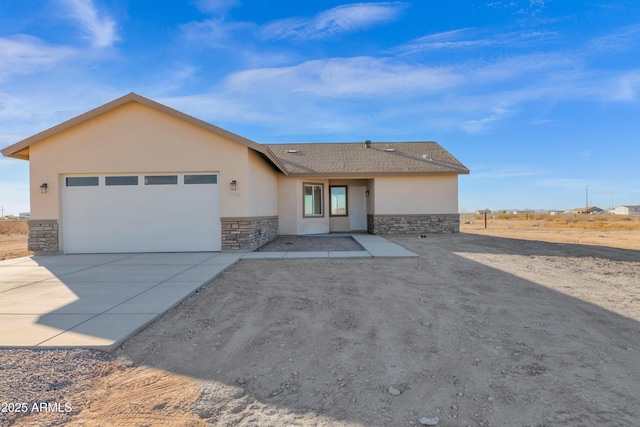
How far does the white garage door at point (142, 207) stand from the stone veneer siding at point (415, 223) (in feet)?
26.6

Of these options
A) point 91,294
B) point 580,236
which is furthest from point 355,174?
point 580,236

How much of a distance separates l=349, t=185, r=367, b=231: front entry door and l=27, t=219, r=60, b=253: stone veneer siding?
12340 millimetres

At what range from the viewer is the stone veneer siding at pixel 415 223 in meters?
15.2

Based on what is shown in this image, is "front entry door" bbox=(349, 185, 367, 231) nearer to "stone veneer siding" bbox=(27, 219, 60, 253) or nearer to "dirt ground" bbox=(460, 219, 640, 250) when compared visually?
"dirt ground" bbox=(460, 219, 640, 250)

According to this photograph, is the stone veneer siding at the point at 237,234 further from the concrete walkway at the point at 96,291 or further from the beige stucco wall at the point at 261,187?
the concrete walkway at the point at 96,291

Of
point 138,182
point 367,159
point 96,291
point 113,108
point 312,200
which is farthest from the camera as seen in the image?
point 367,159

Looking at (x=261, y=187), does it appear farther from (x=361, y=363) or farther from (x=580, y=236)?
(x=580, y=236)

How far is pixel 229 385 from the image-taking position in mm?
2832

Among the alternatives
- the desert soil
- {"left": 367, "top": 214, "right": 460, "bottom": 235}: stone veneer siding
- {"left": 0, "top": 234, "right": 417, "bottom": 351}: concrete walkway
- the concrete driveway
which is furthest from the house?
{"left": 367, "top": 214, "right": 460, "bottom": 235}: stone veneer siding

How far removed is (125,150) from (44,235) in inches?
148

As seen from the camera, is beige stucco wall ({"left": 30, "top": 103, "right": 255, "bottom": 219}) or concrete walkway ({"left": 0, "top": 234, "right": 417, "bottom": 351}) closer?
concrete walkway ({"left": 0, "top": 234, "right": 417, "bottom": 351})

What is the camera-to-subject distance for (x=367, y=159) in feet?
54.6

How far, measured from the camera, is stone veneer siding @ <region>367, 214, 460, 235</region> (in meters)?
15.2

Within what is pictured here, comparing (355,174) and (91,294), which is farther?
(355,174)
